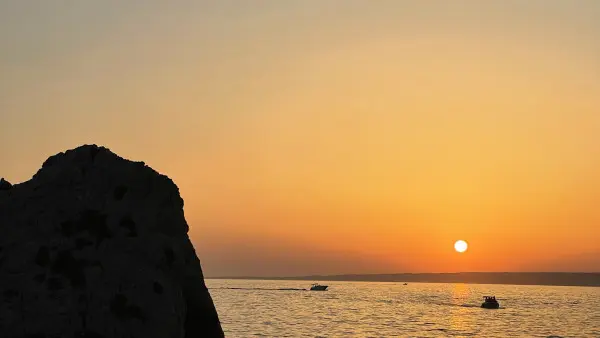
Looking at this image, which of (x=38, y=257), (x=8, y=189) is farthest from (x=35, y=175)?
(x=38, y=257)

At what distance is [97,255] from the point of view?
12750mm

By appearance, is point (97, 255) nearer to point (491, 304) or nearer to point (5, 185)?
point (5, 185)

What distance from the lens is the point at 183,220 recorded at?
1437 centimetres

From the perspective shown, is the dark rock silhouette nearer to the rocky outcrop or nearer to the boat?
the rocky outcrop

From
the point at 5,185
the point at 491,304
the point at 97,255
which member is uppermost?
the point at 491,304

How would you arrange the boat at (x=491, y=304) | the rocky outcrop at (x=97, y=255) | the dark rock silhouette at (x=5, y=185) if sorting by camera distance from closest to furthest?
the rocky outcrop at (x=97, y=255), the dark rock silhouette at (x=5, y=185), the boat at (x=491, y=304)

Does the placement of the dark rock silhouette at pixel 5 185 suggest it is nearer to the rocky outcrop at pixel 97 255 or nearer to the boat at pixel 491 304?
the rocky outcrop at pixel 97 255

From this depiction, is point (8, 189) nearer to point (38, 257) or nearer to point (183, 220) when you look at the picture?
point (38, 257)

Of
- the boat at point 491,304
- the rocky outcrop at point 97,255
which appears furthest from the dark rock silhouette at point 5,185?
the boat at point 491,304

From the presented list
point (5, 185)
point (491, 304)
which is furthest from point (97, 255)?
point (491, 304)

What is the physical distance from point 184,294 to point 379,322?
9885 centimetres

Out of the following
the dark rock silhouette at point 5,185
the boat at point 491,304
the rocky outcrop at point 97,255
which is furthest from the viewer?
the boat at point 491,304

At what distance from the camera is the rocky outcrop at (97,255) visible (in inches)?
476

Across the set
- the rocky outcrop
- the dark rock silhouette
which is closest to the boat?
the rocky outcrop
